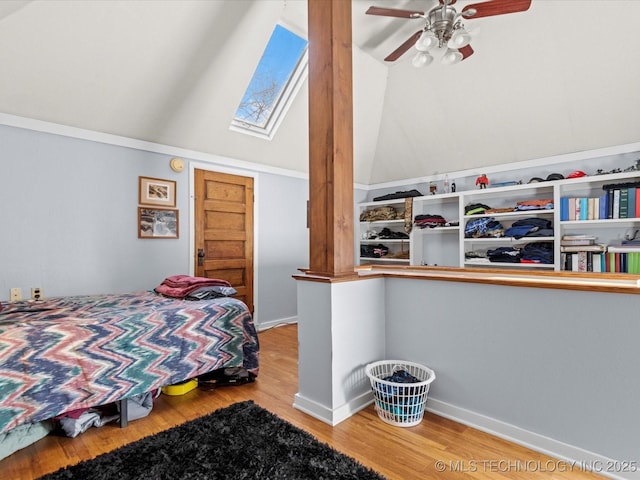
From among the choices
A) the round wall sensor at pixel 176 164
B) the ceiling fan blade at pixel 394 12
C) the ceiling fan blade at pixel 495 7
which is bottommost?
the round wall sensor at pixel 176 164

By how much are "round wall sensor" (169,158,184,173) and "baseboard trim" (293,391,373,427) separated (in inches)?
101

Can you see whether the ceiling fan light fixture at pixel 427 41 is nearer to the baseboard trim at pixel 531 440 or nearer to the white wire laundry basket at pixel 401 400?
the white wire laundry basket at pixel 401 400

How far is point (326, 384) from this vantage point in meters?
2.09

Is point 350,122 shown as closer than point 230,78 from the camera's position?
Yes

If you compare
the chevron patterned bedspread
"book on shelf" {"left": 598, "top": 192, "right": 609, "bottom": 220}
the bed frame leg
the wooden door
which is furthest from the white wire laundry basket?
"book on shelf" {"left": 598, "top": 192, "right": 609, "bottom": 220}

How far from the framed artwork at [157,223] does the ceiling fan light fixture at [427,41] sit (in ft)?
8.90

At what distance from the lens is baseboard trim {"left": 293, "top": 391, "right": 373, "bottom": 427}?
2.04m

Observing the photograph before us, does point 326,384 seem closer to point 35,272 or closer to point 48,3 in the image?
point 35,272

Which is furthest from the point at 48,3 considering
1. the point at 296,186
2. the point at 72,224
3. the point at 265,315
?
the point at 265,315

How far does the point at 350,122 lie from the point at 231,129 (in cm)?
196

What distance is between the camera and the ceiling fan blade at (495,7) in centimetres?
214

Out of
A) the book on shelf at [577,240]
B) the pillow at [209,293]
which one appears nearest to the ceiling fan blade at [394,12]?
the pillow at [209,293]

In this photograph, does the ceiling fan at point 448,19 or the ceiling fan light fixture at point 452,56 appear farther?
the ceiling fan light fixture at point 452,56

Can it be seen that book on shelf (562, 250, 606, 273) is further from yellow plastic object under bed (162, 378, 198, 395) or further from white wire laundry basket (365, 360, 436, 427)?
yellow plastic object under bed (162, 378, 198, 395)
